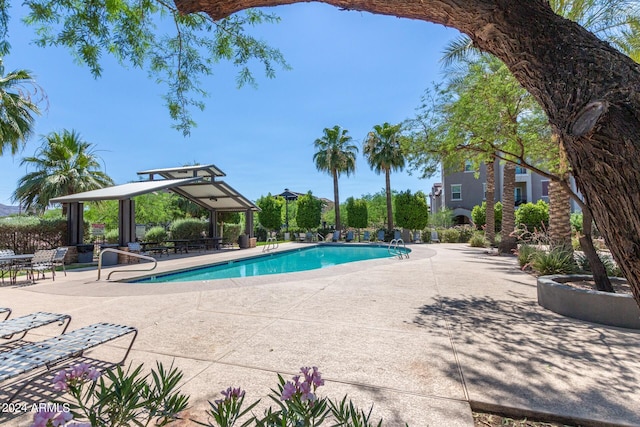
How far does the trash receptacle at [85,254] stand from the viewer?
12.8 metres

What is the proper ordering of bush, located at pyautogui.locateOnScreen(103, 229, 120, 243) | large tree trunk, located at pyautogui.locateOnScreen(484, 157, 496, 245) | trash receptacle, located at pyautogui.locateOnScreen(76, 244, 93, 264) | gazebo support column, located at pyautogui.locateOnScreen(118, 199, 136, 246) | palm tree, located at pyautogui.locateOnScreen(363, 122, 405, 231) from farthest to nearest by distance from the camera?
palm tree, located at pyautogui.locateOnScreen(363, 122, 405, 231) < bush, located at pyautogui.locateOnScreen(103, 229, 120, 243) < large tree trunk, located at pyautogui.locateOnScreen(484, 157, 496, 245) < gazebo support column, located at pyautogui.locateOnScreen(118, 199, 136, 246) < trash receptacle, located at pyautogui.locateOnScreen(76, 244, 93, 264)

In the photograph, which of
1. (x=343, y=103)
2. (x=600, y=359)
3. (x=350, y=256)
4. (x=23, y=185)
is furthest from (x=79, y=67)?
(x=23, y=185)

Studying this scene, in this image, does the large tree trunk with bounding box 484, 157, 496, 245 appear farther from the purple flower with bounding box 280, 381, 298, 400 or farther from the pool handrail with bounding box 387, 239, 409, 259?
the purple flower with bounding box 280, 381, 298, 400

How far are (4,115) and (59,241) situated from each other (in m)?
5.38

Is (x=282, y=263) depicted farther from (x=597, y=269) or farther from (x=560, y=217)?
(x=597, y=269)

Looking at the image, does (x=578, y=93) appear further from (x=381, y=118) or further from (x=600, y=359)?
(x=381, y=118)

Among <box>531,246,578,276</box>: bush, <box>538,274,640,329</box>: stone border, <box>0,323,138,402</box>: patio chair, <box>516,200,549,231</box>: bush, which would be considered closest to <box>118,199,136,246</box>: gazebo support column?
<box>0,323,138,402</box>: patio chair

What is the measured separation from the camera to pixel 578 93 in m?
1.33

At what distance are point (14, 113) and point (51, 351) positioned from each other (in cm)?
1449

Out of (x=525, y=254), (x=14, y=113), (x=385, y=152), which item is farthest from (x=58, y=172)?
(x=525, y=254)

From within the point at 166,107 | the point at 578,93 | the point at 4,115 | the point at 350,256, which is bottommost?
the point at 350,256

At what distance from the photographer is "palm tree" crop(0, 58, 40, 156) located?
11.4m

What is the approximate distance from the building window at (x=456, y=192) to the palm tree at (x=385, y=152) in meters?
8.97

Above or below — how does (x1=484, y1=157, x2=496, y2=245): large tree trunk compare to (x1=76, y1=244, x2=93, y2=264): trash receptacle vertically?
above
